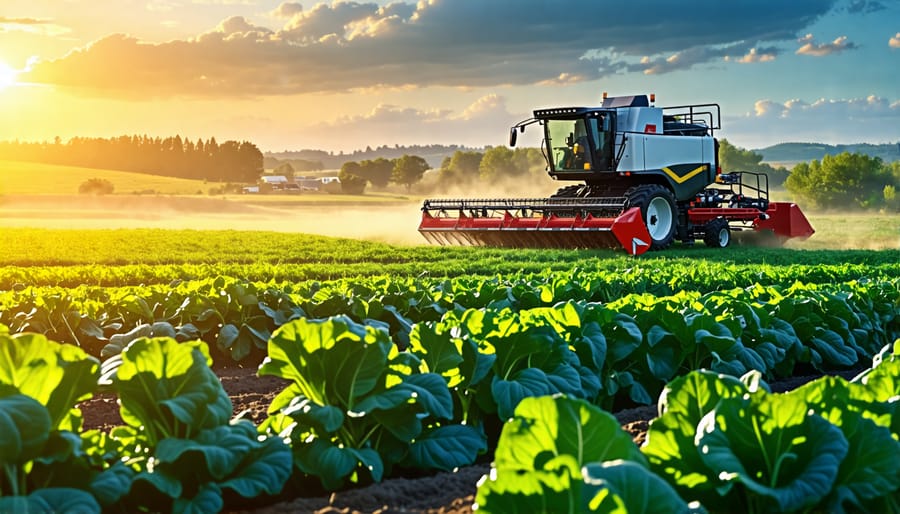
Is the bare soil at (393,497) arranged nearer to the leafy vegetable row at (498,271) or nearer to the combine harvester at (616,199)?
the leafy vegetable row at (498,271)

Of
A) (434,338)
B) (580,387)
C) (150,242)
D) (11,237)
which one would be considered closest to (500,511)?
(434,338)

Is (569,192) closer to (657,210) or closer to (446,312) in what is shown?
(657,210)

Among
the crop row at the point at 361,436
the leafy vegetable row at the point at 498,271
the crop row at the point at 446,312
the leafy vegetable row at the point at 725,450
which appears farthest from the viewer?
the leafy vegetable row at the point at 498,271

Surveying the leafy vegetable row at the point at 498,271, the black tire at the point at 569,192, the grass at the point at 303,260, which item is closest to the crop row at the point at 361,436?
the leafy vegetable row at the point at 498,271

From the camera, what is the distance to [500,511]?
2.62 meters

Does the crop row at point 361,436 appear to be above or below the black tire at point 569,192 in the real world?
below

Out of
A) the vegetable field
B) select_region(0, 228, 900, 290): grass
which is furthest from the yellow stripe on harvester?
the vegetable field

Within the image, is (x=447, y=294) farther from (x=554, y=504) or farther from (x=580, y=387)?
(x=554, y=504)

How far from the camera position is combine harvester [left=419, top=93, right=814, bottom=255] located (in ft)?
69.8

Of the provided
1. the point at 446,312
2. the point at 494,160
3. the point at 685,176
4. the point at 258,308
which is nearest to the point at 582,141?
the point at 685,176

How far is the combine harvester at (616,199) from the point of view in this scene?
2127 cm

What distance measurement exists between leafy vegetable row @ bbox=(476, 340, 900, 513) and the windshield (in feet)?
61.7

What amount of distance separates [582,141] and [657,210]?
2454mm

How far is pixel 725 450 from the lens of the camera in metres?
2.99
